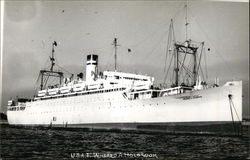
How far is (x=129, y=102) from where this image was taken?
2289 centimetres

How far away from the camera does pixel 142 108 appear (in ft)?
72.1

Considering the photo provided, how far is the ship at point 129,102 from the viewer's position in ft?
61.9

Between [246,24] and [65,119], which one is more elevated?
[246,24]

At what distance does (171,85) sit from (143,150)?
11.3 meters

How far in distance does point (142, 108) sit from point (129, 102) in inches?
51.1

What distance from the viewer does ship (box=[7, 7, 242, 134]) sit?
18.9 m

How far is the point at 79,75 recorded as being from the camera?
30953 mm

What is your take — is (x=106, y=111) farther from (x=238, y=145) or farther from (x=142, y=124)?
(x=238, y=145)

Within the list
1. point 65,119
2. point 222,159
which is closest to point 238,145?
point 222,159

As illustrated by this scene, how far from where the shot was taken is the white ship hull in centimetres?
1862

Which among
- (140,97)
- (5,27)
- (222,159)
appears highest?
(5,27)

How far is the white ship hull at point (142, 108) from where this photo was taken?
18625 millimetres

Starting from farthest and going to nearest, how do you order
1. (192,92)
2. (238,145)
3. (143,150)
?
(192,92) < (238,145) < (143,150)

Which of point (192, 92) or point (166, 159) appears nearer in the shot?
point (166, 159)
